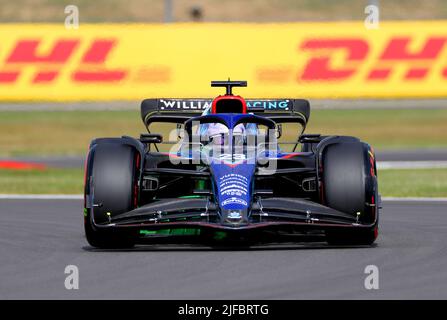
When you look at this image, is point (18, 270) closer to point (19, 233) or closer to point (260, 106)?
point (19, 233)

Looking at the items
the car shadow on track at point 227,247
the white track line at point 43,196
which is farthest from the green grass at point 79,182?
the car shadow on track at point 227,247

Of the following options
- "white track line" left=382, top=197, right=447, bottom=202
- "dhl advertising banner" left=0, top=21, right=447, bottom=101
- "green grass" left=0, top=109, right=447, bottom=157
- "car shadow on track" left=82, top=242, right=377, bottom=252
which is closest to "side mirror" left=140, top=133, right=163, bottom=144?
"car shadow on track" left=82, top=242, right=377, bottom=252

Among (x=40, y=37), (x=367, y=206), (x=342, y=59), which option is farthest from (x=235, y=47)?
(x=367, y=206)

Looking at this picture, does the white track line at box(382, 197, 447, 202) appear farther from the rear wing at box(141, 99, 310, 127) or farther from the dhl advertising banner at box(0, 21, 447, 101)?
the dhl advertising banner at box(0, 21, 447, 101)

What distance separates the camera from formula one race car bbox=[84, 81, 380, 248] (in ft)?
35.3

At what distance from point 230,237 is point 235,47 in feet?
70.3

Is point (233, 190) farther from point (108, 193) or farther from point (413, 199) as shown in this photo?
point (413, 199)

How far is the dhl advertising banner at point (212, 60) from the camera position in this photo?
31.3 metres

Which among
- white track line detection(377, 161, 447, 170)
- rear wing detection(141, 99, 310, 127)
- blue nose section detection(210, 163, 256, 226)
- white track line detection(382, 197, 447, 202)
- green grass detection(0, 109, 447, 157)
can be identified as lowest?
blue nose section detection(210, 163, 256, 226)

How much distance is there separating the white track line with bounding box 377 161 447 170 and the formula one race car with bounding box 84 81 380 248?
1254 cm

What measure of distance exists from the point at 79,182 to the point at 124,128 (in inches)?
458

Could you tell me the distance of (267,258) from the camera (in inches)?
408

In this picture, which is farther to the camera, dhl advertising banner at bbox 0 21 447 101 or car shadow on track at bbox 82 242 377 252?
dhl advertising banner at bbox 0 21 447 101

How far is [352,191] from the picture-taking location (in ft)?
36.2
